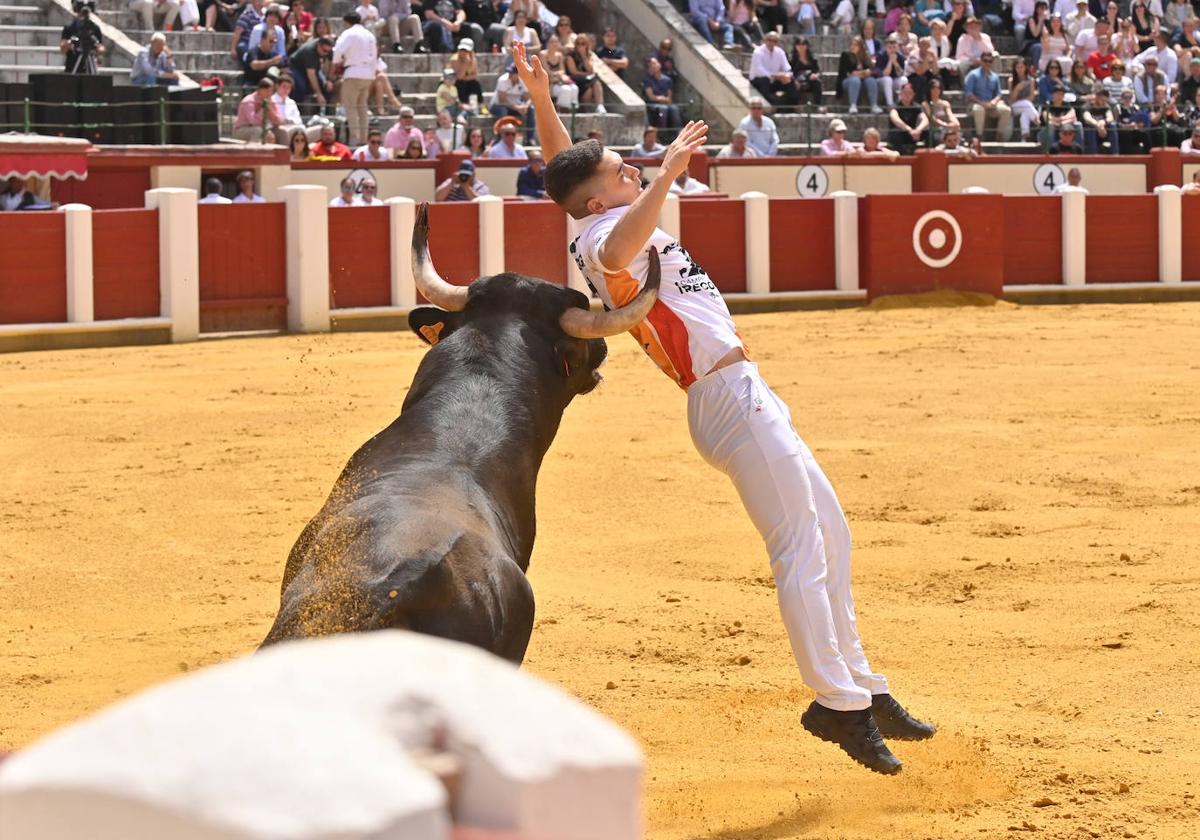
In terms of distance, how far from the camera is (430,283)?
388 centimetres

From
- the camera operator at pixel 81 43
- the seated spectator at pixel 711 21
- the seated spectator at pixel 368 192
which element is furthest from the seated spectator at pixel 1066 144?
the camera operator at pixel 81 43

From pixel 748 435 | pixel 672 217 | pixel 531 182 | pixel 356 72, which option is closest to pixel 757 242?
pixel 672 217

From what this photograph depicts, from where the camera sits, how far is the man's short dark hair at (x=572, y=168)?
12.7 ft

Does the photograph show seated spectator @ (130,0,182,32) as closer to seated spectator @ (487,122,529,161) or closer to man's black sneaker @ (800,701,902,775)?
seated spectator @ (487,122,529,161)

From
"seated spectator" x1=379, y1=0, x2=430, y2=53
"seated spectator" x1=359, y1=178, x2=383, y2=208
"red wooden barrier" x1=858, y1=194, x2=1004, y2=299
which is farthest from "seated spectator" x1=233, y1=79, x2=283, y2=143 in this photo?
"red wooden barrier" x1=858, y1=194, x2=1004, y2=299

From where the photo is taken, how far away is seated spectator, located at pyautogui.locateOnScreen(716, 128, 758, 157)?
1814 cm

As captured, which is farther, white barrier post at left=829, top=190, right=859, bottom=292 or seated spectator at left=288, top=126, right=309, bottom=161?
white barrier post at left=829, top=190, right=859, bottom=292

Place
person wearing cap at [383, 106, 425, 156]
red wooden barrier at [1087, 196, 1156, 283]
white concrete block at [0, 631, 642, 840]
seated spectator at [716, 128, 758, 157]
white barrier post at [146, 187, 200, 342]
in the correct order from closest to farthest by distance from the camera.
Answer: white concrete block at [0, 631, 642, 840], white barrier post at [146, 187, 200, 342], person wearing cap at [383, 106, 425, 156], red wooden barrier at [1087, 196, 1156, 283], seated spectator at [716, 128, 758, 157]

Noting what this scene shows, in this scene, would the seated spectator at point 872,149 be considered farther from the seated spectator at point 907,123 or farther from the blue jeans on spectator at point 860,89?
the blue jeans on spectator at point 860,89

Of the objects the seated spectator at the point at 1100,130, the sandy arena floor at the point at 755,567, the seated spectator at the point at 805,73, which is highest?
the seated spectator at the point at 805,73

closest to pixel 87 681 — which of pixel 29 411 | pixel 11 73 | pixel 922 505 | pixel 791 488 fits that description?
pixel 791 488

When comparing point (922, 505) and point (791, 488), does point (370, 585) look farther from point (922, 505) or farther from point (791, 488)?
point (922, 505)

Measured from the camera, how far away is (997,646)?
5.20 meters

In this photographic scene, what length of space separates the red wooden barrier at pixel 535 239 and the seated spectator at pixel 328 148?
2.05m
